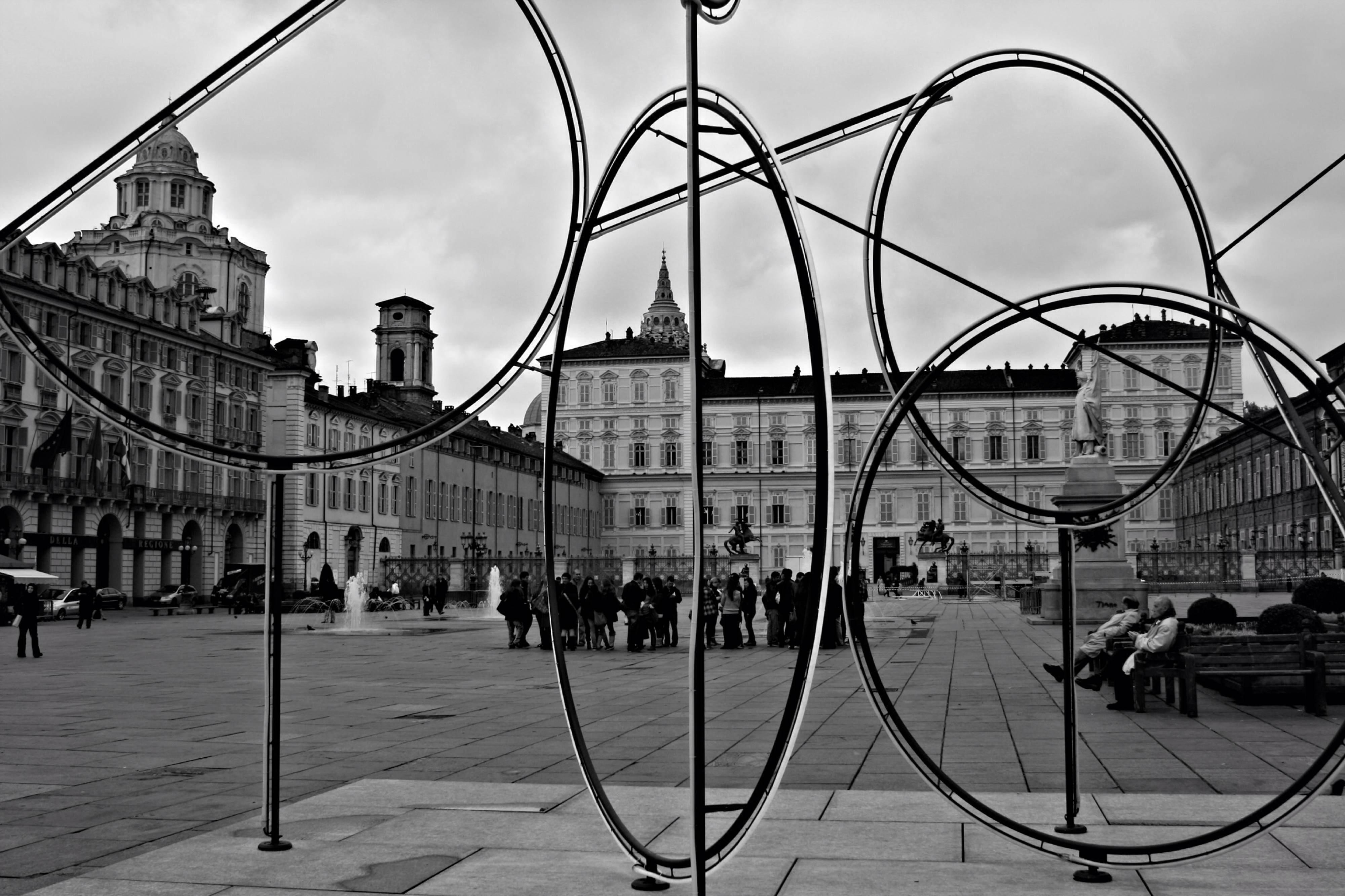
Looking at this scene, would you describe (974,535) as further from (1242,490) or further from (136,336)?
(136,336)

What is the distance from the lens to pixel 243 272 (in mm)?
72438

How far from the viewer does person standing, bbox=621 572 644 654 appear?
23.2 meters

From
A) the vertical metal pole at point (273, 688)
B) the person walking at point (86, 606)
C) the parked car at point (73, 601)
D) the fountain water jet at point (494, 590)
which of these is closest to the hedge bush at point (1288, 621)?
the vertical metal pole at point (273, 688)

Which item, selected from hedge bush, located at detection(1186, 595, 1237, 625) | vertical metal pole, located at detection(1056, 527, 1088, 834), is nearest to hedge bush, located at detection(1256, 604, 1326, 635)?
hedge bush, located at detection(1186, 595, 1237, 625)

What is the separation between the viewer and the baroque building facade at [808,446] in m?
94.4

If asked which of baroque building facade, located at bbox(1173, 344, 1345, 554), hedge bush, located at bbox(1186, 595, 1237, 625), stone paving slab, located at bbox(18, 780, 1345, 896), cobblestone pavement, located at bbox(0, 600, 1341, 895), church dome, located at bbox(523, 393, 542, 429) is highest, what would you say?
church dome, located at bbox(523, 393, 542, 429)

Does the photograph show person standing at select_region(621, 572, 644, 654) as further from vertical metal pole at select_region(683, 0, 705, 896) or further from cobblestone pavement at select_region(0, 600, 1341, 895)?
vertical metal pole at select_region(683, 0, 705, 896)

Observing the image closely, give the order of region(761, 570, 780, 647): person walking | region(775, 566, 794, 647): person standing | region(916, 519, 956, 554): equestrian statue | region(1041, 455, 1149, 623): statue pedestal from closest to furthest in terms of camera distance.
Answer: region(775, 566, 794, 647): person standing < region(761, 570, 780, 647): person walking < region(1041, 455, 1149, 623): statue pedestal < region(916, 519, 956, 554): equestrian statue

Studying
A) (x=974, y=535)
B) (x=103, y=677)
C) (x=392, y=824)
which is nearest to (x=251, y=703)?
(x=103, y=677)

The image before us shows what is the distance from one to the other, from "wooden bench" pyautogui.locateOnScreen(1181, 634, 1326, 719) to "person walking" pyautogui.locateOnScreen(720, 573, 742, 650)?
464 inches

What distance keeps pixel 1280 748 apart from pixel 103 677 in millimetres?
14721

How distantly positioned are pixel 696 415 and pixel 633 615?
1890 centimetres

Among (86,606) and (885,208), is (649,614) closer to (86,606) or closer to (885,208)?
(885,208)

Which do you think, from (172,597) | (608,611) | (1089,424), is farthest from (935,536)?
(608,611)
